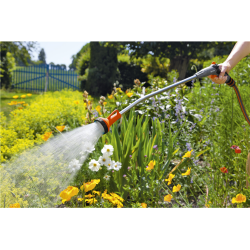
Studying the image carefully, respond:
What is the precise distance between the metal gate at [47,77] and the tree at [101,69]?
2.71 m

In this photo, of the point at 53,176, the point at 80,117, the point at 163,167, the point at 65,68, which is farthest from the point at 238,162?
the point at 65,68

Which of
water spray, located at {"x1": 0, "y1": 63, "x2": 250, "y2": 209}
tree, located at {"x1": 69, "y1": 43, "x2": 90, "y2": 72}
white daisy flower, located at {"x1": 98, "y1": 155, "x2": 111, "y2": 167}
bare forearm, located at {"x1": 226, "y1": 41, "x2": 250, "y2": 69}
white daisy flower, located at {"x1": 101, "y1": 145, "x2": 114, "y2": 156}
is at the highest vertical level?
tree, located at {"x1": 69, "y1": 43, "x2": 90, "y2": 72}

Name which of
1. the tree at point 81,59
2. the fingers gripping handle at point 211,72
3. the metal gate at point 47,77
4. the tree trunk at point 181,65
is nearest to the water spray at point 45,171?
the fingers gripping handle at point 211,72

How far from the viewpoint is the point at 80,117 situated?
148 inches

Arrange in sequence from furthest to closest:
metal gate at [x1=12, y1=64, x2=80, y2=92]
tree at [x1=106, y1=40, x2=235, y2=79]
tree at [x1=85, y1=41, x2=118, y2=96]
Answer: metal gate at [x1=12, y1=64, x2=80, y2=92] < tree at [x1=85, y1=41, x2=118, y2=96] < tree at [x1=106, y1=40, x2=235, y2=79]

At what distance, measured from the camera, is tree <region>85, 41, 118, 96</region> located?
409 inches

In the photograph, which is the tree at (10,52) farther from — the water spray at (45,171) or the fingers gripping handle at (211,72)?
the fingers gripping handle at (211,72)

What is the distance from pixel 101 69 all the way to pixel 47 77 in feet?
14.6

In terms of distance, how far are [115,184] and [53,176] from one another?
59 centimetres

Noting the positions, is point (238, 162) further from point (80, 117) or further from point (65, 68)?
point (65, 68)

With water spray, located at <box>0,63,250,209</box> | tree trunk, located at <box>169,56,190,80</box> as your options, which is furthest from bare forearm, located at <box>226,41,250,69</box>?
tree trunk, located at <box>169,56,190,80</box>

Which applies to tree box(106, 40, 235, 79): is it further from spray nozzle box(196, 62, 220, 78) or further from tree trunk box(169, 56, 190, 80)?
spray nozzle box(196, 62, 220, 78)

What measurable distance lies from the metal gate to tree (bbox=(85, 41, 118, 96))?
271cm

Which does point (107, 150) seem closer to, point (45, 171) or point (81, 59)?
point (45, 171)
